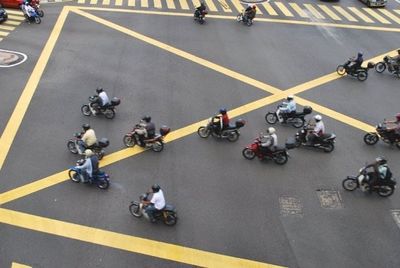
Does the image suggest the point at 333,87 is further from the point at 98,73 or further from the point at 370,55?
the point at 98,73

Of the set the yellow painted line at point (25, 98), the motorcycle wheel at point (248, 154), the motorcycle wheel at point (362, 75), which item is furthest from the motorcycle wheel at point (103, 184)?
the motorcycle wheel at point (362, 75)

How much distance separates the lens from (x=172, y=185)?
16.5 meters

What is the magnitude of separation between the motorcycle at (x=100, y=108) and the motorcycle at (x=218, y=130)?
433 cm

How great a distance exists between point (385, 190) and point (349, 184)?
135cm

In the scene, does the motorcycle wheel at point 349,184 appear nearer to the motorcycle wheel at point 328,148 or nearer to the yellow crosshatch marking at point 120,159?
the motorcycle wheel at point 328,148

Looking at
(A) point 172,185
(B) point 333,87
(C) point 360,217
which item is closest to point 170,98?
(A) point 172,185

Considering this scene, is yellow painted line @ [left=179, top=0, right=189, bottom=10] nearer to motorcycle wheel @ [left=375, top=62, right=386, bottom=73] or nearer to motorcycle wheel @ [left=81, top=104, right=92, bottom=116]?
motorcycle wheel @ [left=375, top=62, right=386, bottom=73]

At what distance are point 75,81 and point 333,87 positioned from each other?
14.7 m

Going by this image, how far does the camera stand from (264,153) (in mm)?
17750

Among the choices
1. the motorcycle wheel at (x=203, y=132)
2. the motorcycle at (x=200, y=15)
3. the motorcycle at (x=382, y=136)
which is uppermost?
the motorcycle at (x=200, y=15)

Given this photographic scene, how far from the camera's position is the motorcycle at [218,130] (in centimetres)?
1869

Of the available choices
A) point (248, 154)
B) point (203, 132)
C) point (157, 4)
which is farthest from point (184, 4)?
point (248, 154)

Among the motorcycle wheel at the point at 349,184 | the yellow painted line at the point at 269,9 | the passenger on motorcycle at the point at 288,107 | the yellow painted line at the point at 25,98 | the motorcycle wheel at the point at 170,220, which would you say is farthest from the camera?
the yellow painted line at the point at 269,9

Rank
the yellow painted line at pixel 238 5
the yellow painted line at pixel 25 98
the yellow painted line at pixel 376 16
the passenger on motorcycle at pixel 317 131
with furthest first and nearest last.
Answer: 1. the yellow painted line at pixel 238 5
2. the yellow painted line at pixel 376 16
3. the passenger on motorcycle at pixel 317 131
4. the yellow painted line at pixel 25 98
